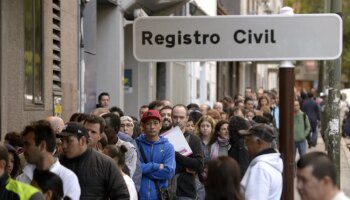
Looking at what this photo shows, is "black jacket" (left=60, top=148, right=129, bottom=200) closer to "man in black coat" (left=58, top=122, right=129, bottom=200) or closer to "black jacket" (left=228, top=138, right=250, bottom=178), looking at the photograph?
"man in black coat" (left=58, top=122, right=129, bottom=200)

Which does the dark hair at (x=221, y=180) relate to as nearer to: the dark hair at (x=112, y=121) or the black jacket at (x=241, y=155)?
the dark hair at (x=112, y=121)

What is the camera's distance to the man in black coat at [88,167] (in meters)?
7.56

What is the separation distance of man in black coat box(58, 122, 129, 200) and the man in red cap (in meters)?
2.49

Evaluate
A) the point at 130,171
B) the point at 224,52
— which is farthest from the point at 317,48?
→ the point at 130,171

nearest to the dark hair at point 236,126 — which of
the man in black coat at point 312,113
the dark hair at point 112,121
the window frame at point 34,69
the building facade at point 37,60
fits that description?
the dark hair at point 112,121

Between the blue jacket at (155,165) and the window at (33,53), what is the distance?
8.06ft

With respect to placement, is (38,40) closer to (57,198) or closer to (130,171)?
(130,171)

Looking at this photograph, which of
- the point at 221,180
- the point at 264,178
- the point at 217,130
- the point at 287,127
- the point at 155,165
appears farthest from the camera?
the point at 217,130

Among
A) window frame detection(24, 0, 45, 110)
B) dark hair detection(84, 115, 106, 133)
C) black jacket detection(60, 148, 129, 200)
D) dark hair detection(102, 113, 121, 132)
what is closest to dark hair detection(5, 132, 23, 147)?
dark hair detection(84, 115, 106, 133)

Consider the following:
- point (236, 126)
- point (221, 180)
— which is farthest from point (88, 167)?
point (236, 126)

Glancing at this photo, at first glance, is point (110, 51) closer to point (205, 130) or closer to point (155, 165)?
point (205, 130)

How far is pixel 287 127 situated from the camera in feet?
31.6

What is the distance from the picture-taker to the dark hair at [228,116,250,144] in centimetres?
1080

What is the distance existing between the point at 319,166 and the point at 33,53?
8181 mm
